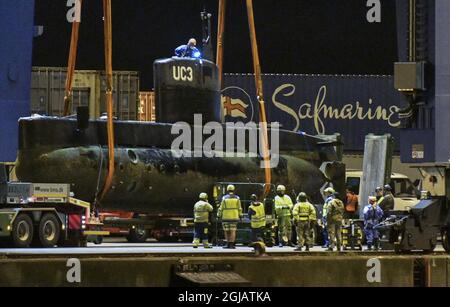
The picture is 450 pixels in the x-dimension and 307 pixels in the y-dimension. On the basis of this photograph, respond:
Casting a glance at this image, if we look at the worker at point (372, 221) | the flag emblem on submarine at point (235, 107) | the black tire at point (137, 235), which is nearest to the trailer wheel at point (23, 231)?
the black tire at point (137, 235)

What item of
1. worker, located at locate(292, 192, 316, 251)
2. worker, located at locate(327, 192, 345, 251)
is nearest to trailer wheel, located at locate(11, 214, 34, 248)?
worker, located at locate(292, 192, 316, 251)

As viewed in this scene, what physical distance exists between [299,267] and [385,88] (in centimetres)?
3833

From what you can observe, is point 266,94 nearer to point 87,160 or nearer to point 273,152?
point 273,152

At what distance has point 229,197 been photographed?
29984mm

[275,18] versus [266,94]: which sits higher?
[275,18]

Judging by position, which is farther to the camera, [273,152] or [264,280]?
[273,152]

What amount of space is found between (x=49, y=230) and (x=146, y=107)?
78.5 feet

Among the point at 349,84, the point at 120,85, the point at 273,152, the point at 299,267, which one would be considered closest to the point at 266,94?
the point at 349,84

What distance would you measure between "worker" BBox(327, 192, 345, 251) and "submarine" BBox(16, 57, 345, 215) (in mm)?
7632

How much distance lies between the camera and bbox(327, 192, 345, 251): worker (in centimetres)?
2808

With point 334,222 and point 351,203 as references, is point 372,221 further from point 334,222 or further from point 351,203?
point 351,203

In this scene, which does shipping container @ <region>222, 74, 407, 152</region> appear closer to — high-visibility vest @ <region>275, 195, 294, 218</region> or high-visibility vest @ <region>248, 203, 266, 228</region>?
high-visibility vest @ <region>275, 195, 294, 218</region>

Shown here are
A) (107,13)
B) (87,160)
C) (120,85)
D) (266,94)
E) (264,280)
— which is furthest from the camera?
(266,94)

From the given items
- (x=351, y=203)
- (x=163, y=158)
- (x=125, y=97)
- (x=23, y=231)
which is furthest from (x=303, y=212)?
(x=125, y=97)
